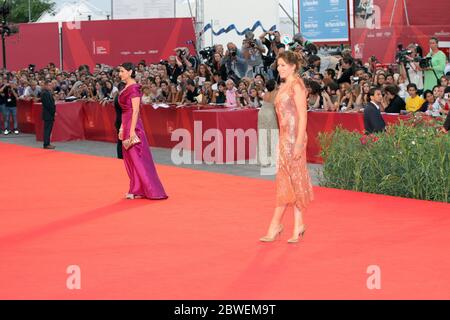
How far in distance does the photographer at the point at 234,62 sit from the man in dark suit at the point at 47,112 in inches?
163

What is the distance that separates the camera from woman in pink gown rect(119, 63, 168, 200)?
1189cm

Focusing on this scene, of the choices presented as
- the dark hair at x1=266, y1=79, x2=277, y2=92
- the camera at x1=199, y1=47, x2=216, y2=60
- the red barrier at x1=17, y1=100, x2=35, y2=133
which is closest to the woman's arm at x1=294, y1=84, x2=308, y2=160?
the dark hair at x1=266, y1=79, x2=277, y2=92

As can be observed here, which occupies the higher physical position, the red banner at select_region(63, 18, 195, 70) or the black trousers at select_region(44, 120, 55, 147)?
the red banner at select_region(63, 18, 195, 70)

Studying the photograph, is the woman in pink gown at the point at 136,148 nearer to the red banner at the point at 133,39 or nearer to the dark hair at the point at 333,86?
the dark hair at the point at 333,86

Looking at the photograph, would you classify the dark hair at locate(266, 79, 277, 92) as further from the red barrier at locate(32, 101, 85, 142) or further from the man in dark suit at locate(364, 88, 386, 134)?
the red barrier at locate(32, 101, 85, 142)

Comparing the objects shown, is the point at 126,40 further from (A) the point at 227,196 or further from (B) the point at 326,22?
(A) the point at 227,196

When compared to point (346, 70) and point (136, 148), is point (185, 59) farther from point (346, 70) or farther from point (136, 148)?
point (136, 148)

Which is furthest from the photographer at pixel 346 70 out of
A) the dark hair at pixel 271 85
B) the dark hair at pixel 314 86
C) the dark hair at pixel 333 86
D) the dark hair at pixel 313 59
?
the dark hair at pixel 271 85

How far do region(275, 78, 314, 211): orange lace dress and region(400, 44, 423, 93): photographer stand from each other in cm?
952

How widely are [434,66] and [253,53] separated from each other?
5.16 metres

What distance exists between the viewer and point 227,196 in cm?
1241

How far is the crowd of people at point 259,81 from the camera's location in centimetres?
1628

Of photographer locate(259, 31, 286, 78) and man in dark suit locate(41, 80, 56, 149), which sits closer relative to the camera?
photographer locate(259, 31, 286, 78)

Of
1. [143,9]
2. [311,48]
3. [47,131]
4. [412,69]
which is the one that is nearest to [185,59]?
[47,131]
